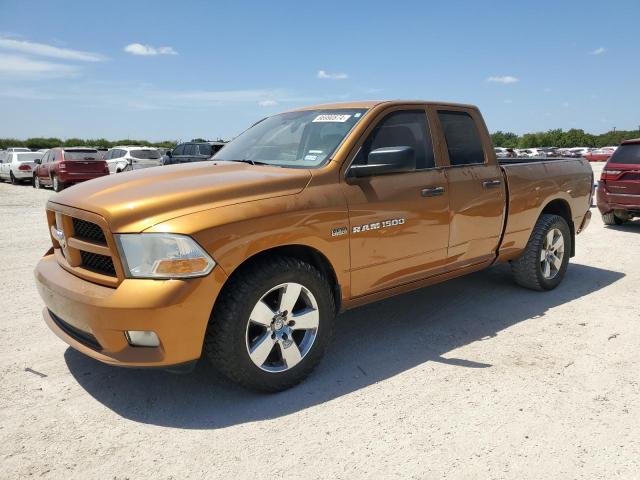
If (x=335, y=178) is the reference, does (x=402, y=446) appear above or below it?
below

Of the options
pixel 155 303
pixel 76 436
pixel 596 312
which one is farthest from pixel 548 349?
pixel 76 436

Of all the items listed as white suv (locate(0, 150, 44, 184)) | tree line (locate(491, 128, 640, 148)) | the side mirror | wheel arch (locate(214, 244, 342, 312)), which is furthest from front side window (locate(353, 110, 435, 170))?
tree line (locate(491, 128, 640, 148))

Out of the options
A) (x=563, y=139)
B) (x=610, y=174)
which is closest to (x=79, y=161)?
(x=610, y=174)

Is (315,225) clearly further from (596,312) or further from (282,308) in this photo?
(596,312)

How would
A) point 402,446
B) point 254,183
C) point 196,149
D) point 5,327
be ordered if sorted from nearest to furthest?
1. point 402,446
2. point 254,183
3. point 5,327
4. point 196,149

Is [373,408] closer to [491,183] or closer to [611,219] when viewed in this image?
[491,183]

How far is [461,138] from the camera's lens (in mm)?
4508

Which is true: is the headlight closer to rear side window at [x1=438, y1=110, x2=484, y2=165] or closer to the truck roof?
the truck roof

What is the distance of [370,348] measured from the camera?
3.96 meters

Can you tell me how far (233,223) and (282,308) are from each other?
2.11 ft

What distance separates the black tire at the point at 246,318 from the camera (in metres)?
2.95

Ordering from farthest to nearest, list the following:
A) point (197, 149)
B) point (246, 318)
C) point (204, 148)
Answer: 1. point (197, 149)
2. point (204, 148)
3. point (246, 318)

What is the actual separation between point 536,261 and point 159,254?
13.0ft

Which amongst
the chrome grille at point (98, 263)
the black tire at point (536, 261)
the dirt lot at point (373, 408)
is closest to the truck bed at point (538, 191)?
the black tire at point (536, 261)
